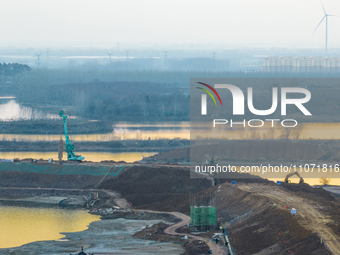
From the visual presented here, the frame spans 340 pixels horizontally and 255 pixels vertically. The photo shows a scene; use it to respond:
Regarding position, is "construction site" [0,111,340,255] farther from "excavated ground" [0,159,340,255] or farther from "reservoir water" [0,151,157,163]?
"reservoir water" [0,151,157,163]

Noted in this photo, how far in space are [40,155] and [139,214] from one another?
26.2 m

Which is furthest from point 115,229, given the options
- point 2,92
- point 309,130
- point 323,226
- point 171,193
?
point 2,92

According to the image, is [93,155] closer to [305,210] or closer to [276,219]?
[305,210]

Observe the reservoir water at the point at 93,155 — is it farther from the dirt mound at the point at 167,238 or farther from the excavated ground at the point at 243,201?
the dirt mound at the point at 167,238

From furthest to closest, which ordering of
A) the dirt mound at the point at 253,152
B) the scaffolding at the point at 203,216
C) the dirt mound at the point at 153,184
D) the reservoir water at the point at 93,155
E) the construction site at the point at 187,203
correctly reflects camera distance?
the reservoir water at the point at 93,155, the dirt mound at the point at 253,152, the dirt mound at the point at 153,184, the scaffolding at the point at 203,216, the construction site at the point at 187,203

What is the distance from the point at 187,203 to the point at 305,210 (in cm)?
872

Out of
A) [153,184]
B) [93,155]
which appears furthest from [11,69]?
[153,184]

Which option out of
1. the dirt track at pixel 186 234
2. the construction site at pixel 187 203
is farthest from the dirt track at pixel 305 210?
the dirt track at pixel 186 234

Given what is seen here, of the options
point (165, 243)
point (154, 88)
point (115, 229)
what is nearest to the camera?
point (165, 243)

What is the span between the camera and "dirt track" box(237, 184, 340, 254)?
22.8 metres

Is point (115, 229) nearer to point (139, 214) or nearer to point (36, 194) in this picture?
point (139, 214)

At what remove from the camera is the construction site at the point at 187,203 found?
2519 cm

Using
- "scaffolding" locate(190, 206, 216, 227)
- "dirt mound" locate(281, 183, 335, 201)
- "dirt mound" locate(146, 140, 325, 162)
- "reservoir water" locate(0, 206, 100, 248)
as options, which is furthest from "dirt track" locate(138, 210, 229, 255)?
"dirt mound" locate(146, 140, 325, 162)

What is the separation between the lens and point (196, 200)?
34.6m
